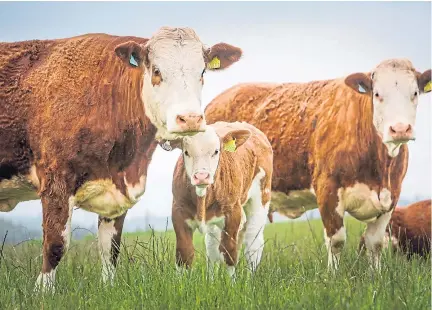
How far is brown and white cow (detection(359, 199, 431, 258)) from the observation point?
9328 mm

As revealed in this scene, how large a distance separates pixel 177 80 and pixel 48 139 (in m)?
1.10

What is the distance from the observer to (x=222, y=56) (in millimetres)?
5922

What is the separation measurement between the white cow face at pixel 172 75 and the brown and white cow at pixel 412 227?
4667 mm

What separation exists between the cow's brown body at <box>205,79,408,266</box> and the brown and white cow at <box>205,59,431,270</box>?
0.03ft

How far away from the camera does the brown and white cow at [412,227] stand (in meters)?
9.33

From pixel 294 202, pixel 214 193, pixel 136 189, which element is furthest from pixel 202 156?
pixel 294 202

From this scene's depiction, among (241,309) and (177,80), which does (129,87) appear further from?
(241,309)

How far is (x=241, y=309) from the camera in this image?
4430 millimetres

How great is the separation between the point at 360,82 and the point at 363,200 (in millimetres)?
1233

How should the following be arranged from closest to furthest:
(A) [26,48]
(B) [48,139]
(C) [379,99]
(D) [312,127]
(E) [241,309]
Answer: (E) [241,309] < (B) [48,139] < (A) [26,48] < (C) [379,99] < (D) [312,127]

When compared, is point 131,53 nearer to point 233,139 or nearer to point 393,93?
point 233,139

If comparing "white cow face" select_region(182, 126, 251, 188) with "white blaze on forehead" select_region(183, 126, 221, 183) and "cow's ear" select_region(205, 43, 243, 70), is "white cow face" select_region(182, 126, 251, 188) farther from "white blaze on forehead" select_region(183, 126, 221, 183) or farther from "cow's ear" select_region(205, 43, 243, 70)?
"cow's ear" select_region(205, 43, 243, 70)

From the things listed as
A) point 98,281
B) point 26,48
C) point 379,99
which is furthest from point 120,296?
point 379,99

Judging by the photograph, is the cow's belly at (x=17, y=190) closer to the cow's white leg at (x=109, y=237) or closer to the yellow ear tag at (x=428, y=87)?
the cow's white leg at (x=109, y=237)
